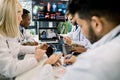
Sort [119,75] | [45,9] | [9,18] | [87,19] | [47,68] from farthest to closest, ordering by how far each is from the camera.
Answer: [45,9] < [9,18] < [47,68] < [87,19] < [119,75]

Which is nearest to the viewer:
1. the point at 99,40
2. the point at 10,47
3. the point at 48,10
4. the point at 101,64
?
the point at 101,64

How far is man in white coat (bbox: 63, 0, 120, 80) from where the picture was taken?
681 millimetres

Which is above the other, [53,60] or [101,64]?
[101,64]

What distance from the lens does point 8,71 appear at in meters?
1.61

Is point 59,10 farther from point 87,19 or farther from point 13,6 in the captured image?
point 87,19

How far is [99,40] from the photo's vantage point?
0.82 metres

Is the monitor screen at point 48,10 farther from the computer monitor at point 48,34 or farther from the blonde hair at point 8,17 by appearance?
the blonde hair at point 8,17

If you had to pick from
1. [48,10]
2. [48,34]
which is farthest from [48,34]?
[48,10]

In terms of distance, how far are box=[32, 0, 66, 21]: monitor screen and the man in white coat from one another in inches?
151

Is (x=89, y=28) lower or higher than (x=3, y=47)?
higher

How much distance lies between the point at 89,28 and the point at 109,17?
10 cm

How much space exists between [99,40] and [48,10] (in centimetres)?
397

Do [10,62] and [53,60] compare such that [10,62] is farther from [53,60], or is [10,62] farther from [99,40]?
[99,40]

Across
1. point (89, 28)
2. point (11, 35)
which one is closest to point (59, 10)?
point (11, 35)
